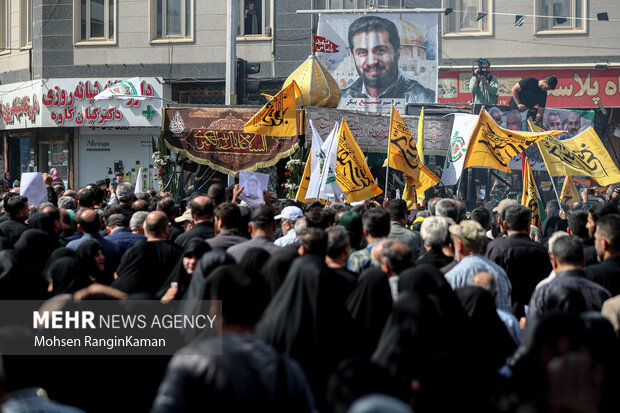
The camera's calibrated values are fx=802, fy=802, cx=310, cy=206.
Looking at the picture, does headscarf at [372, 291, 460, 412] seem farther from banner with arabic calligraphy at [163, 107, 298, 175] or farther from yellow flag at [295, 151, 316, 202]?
banner with arabic calligraphy at [163, 107, 298, 175]

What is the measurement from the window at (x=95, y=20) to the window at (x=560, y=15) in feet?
46.3

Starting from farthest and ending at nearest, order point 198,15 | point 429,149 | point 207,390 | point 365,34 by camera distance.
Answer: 1. point 198,15
2. point 365,34
3. point 429,149
4. point 207,390

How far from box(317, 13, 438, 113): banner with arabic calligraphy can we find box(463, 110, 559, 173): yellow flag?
11955mm

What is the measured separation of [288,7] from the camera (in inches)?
992

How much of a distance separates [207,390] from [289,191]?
1045 cm

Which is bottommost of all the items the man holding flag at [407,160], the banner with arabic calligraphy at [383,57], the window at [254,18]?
the man holding flag at [407,160]

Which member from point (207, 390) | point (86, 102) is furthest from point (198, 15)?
point (207, 390)

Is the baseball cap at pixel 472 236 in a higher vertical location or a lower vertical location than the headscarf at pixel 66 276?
higher

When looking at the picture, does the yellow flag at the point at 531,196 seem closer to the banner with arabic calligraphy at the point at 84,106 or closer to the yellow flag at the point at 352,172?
the yellow flag at the point at 352,172

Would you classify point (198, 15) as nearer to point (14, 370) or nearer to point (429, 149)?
point (429, 149)

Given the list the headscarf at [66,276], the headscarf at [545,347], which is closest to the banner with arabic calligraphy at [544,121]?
the headscarf at [66,276]

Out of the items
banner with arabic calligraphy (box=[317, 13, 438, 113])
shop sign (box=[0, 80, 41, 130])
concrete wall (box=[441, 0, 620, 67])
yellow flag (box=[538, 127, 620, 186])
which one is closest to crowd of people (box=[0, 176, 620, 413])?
yellow flag (box=[538, 127, 620, 186])

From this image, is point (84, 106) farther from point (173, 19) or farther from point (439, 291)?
point (439, 291)

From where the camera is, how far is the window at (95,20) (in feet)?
86.8
